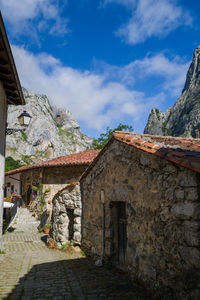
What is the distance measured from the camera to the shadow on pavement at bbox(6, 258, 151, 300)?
4.25 m

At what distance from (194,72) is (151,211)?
208 feet

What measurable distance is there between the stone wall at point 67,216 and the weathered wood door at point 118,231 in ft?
6.93

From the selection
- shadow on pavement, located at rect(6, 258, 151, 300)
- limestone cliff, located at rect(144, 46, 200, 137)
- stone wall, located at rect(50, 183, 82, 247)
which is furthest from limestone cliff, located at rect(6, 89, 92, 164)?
shadow on pavement, located at rect(6, 258, 151, 300)

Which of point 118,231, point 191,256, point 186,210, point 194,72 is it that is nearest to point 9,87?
point 118,231

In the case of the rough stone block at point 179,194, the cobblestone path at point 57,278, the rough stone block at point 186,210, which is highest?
the rough stone block at point 179,194

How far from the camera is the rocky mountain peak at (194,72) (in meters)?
56.9

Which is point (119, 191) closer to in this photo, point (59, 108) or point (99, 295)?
point (99, 295)

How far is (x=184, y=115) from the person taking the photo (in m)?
51.4

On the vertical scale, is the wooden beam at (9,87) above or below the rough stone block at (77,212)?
above

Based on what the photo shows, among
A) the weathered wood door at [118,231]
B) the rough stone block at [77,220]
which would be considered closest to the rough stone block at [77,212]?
the rough stone block at [77,220]

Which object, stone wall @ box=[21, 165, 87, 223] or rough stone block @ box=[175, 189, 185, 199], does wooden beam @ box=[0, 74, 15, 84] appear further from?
stone wall @ box=[21, 165, 87, 223]

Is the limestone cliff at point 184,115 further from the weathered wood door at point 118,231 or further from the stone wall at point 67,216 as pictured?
the weathered wood door at point 118,231

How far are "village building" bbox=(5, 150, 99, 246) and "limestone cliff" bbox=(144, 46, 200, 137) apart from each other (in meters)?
35.5

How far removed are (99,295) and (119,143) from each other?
3074 millimetres
